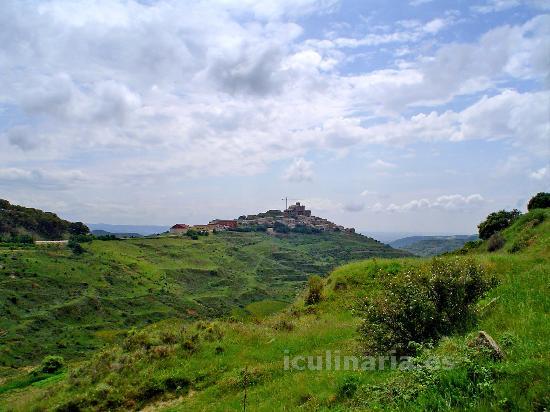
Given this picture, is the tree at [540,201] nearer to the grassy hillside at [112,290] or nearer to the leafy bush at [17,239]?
the grassy hillside at [112,290]

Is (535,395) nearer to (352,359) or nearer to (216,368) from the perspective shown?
(352,359)

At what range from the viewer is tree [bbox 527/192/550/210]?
138 feet

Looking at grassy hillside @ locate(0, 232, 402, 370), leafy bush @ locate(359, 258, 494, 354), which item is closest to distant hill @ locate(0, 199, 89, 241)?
grassy hillside @ locate(0, 232, 402, 370)

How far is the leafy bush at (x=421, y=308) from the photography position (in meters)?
10.9

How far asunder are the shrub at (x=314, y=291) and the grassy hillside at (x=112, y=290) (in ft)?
69.3

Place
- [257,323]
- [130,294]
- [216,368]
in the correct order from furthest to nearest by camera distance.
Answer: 1. [130,294]
2. [257,323]
3. [216,368]

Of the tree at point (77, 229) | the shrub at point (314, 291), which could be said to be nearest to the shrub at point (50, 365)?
the shrub at point (314, 291)

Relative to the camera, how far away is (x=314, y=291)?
25.9 metres

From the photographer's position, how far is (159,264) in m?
136

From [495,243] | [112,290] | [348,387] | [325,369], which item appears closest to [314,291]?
[325,369]

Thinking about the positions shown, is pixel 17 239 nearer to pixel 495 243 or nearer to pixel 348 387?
pixel 495 243

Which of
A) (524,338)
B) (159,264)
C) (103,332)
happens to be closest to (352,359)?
(524,338)

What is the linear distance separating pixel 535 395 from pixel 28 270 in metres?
108

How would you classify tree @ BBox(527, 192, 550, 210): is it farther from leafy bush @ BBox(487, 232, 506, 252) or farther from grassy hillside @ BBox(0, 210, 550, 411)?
grassy hillside @ BBox(0, 210, 550, 411)
